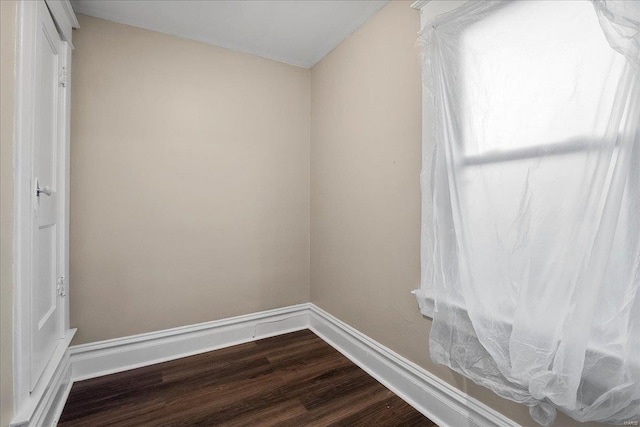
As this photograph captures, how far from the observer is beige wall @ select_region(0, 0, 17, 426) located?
1.04 metres

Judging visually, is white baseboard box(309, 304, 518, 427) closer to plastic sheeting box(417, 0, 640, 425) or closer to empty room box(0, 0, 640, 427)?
empty room box(0, 0, 640, 427)

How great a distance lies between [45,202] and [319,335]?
6.32 feet

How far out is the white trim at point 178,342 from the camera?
71.2 inches

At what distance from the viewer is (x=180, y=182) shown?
2070 millimetres

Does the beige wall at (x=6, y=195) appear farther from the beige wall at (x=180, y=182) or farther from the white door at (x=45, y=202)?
the beige wall at (x=180, y=182)

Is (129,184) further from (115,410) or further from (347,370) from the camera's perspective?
(347,370)

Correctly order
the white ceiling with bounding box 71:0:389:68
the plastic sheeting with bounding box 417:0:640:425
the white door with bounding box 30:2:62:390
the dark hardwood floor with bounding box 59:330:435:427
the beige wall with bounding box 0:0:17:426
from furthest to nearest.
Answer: the white ceiling with bounding box 71:0:389:68, the dark hardwood floor with bounding box 59:330:435:427, the white door with bounding box 30:2:62:390, the beige wall with bounding box 0:0:17:426, the plastic sheeting with bounding box 417:0:640:425

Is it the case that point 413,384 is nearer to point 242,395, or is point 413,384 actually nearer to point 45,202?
point 242,395

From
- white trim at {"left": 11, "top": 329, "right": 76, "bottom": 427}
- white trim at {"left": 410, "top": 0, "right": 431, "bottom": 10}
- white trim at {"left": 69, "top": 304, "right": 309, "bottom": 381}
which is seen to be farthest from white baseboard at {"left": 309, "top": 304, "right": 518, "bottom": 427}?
white trim at {"left": 410, "top": 0, "right": 431, "bottom": 10}

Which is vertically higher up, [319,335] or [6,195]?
[6,195]

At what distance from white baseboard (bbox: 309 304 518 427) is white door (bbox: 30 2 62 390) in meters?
1.64

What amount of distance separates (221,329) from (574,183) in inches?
86.5

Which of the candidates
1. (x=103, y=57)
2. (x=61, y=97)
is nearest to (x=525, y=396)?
(x=61, y=97)

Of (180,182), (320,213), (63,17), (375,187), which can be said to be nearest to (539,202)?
(375,187)
